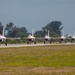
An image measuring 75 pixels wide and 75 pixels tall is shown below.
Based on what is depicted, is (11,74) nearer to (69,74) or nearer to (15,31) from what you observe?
(69,74)

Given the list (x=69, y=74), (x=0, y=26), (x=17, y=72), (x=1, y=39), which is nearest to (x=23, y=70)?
(x=17, y=72)

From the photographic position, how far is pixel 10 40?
124188 mm

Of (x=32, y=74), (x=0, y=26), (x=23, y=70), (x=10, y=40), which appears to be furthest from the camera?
(x=0, y=26)

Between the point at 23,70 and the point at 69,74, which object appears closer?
the point at 69,74

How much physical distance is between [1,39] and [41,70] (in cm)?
6963

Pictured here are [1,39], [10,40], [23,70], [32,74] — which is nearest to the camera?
[32,74]

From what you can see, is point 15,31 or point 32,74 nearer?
point 32,74

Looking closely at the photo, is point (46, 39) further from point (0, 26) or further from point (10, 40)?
point (0, 26)

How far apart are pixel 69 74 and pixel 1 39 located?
72189 millimetres

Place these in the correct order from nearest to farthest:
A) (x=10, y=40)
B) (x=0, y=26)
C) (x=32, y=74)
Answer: (x=32, y=74), (x=10, y=40), (x=0, y=26)

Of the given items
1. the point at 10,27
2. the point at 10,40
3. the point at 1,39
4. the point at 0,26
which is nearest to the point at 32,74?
the point at 1,39

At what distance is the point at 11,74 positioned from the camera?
24.3 m

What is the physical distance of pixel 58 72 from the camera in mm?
25359

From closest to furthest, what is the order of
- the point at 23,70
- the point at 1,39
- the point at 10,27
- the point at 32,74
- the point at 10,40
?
1. the point at 32,74
2. the point at 23,70
3. the point at 1,39
4. the point at 10,40
5. the point at 10,27
